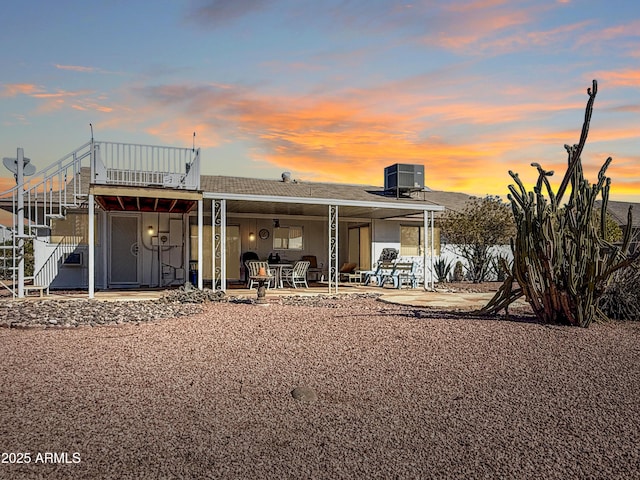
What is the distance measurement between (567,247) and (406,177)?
12168mm

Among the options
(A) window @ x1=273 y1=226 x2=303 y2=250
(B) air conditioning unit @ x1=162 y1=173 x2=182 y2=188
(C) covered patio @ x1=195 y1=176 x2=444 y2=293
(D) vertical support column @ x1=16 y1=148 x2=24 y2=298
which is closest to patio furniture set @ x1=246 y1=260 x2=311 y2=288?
(C) covered patio @ x1=195 y1=176 x2=444 y2=293

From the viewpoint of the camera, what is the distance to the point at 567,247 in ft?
28.5

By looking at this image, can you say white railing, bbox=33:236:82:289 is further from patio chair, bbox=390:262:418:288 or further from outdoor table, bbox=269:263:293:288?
patio chair, bbox=390:262:418:288

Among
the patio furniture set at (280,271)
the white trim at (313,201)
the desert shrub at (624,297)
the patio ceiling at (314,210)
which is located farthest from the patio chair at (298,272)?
the desert shrub at (624,297)

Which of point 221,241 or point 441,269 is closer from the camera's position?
point 221,241

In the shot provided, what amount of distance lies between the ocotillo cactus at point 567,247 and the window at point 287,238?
11521 millimetres

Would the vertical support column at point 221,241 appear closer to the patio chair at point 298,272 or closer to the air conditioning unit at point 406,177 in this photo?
the patio chair at point 298,272

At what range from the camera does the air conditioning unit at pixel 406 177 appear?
2050 centimetres

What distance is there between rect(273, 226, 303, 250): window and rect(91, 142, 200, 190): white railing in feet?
18.9

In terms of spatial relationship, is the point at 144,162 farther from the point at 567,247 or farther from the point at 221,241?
the point at 567,247

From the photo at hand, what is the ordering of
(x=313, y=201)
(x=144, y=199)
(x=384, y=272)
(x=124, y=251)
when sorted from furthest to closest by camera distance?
(x=384, y=272) < (x=124, y=251) < (x=313, y=201) < (x=144, y=199)

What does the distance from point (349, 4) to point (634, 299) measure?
7.62 metres

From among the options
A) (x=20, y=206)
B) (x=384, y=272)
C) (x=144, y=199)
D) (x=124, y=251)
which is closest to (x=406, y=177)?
(x=384, y=272)

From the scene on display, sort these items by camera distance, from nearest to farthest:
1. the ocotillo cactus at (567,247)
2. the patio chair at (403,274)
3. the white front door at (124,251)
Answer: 1. the ocotillo cactus at (567,247)
2. the patio chair at (403,274)
3. the white front door at (124,251)
